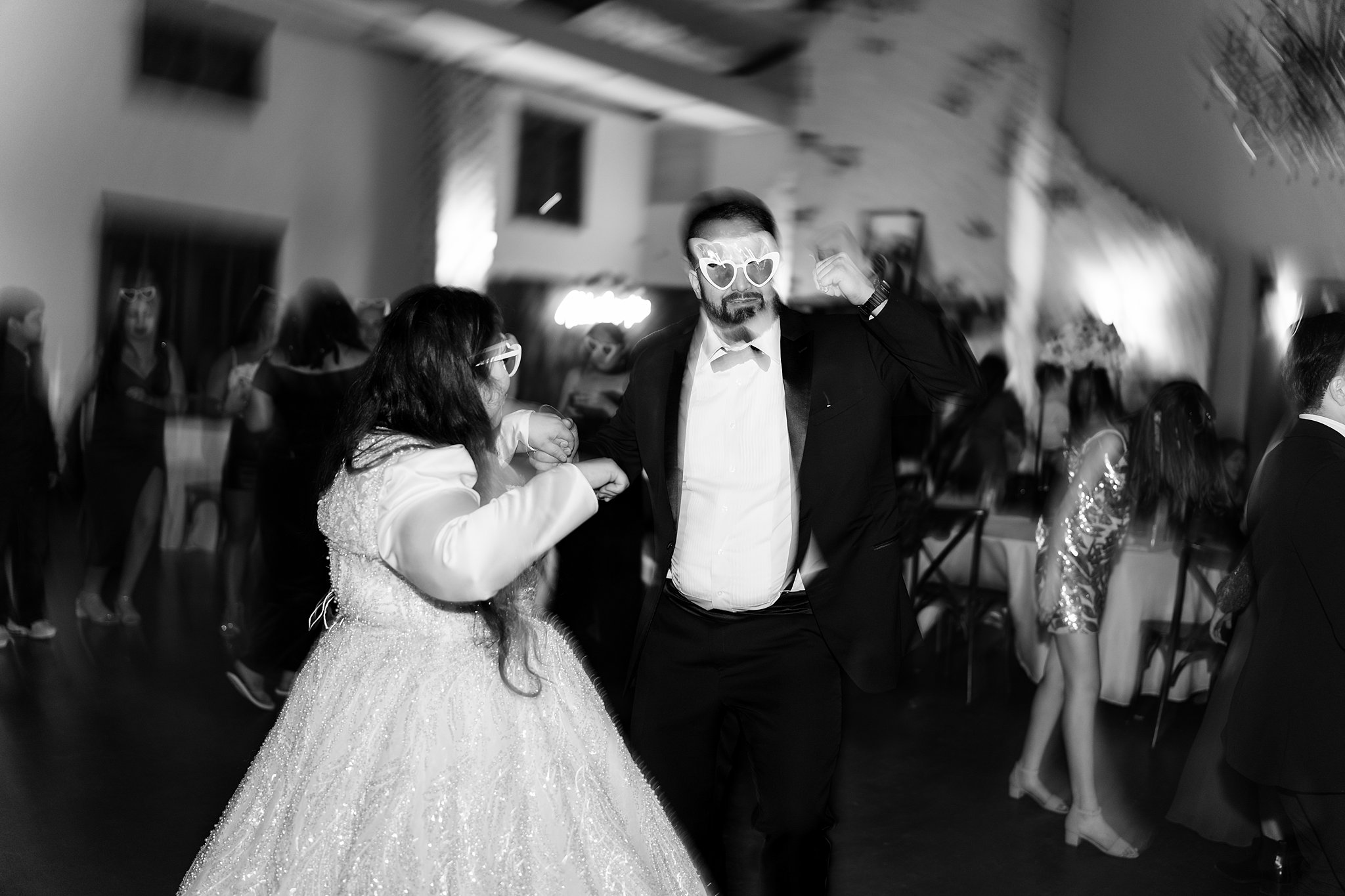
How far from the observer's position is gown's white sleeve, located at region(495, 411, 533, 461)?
2.03 metres

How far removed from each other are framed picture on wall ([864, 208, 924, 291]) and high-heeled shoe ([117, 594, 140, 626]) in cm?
328

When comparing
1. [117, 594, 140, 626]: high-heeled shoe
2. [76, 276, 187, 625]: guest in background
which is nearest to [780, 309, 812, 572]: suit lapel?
[76, 276, 187, 625]: guest in background

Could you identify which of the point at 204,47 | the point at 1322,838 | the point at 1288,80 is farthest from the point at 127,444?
the point at 1288,80

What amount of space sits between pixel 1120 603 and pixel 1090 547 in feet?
3.63

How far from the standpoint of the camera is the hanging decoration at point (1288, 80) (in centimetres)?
365

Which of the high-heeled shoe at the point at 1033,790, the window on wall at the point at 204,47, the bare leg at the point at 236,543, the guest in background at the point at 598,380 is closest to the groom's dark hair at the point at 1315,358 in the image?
the high-heeled shoe at the point at 1033,790

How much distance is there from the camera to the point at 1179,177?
13.3 feet

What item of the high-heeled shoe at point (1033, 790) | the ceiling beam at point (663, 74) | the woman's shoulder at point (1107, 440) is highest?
the ceiling beam at point (663, 74)

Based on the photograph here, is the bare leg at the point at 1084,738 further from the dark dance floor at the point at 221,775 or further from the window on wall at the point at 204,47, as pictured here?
the window on wall at the point at 204,47

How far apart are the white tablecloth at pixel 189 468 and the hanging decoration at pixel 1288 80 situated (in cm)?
385

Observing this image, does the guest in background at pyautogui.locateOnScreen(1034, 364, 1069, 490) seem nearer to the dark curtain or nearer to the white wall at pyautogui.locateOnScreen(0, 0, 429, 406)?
the white wall at pyautogui.locateOnScreen(0, 0, 429, 406)

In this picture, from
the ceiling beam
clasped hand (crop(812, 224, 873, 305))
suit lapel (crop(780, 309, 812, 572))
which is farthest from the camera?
the ceiling beam

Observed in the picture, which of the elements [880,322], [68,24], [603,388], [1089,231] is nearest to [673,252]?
[603,388]

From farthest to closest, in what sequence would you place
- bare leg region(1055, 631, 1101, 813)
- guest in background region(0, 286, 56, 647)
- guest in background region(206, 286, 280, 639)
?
guest in background region(206, 286, 280, 639)
guest in background region(0, 286, 56, 647)
bare leg region(1055, 631, 1101, 813)
